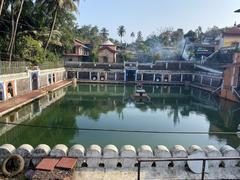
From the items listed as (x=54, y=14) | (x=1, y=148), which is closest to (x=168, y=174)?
(x=1, y=148)

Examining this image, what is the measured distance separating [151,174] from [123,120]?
965cm

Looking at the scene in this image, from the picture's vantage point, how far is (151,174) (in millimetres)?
5875

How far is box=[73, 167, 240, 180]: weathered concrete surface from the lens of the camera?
224 inches

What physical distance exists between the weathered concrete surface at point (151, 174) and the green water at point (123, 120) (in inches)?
189

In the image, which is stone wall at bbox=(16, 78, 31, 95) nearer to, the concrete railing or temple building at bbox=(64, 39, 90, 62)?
the concrete railing

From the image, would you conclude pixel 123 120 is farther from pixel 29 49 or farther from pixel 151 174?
pixel 29 49

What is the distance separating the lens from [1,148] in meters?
6.16

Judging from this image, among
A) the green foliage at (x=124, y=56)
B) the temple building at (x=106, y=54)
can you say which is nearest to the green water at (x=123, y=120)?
the temple building at (x=106, y=54)

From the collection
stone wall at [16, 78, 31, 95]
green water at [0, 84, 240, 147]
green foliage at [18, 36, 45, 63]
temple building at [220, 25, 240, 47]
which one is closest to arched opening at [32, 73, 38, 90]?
stone wall at [16, 78, 31, 95]

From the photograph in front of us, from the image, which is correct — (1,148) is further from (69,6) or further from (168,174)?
(69,6)

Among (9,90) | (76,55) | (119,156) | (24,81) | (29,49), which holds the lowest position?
(119,156)

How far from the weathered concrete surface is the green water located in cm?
481

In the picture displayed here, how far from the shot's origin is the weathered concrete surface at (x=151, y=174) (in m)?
5.70

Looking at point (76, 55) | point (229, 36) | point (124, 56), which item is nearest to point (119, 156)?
point (76, 55)
